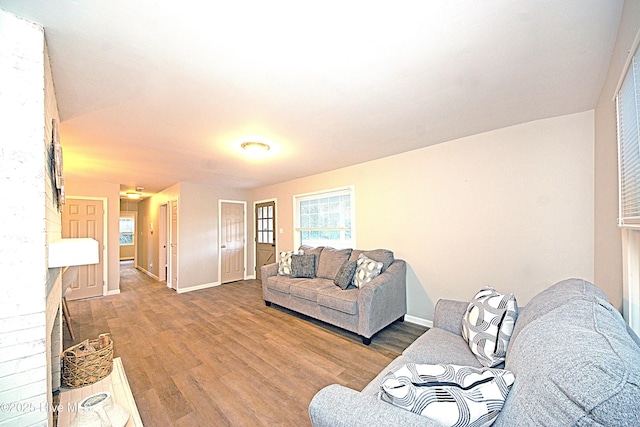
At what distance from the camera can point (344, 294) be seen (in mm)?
3111

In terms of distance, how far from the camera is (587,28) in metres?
1.32

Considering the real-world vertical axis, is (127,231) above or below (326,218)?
below

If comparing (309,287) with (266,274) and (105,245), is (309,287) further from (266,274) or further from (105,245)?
(105,245)

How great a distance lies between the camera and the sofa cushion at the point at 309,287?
340 cm

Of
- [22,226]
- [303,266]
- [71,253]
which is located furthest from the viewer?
[303,266]

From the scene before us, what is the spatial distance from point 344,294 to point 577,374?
2.58m

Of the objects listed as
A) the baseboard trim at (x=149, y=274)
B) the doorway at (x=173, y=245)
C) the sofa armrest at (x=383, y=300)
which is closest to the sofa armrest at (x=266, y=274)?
the sofa armrest at (x=383, y=300)

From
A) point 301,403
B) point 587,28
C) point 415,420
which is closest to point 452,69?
point 587,28

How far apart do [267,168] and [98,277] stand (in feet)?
13.9

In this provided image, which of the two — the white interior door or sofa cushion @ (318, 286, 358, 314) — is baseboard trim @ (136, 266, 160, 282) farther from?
sofa cushion @ (318, 286, 358, 314)

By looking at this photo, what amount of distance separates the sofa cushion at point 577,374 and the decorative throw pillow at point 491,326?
588 millimetres

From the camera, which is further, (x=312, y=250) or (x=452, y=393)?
(x=312, y=250)

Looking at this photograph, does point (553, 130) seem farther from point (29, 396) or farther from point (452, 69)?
point (29, 396)

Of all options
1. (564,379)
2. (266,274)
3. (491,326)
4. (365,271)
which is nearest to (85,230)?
(266,274)
